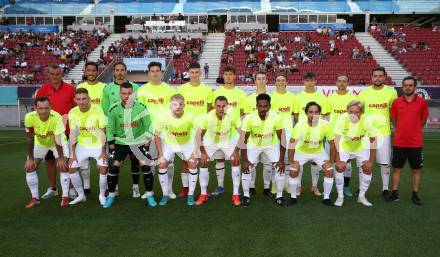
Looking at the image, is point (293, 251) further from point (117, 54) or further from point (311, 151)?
point (117, 54)

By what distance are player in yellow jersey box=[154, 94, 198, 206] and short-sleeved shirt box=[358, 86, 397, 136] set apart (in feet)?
10.0

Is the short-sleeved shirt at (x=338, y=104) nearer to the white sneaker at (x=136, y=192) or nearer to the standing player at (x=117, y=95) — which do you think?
the standing player at (x=117, y=95)

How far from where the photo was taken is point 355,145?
Result: 22.5 feet

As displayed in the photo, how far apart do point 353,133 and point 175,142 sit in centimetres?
294

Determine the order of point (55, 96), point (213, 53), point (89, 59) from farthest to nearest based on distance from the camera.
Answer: point (213, 53) < point (89, 59) < point (55, 96)

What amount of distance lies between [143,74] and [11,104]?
8.98 m

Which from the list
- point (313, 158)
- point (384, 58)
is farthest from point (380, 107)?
point (384, 58)

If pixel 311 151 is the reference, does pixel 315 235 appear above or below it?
below

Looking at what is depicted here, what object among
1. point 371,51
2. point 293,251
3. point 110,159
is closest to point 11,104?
point 110,159

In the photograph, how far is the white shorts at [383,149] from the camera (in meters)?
6.96

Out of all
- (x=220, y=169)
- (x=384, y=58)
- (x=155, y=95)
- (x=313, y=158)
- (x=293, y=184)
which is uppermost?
(x=384, y=58)

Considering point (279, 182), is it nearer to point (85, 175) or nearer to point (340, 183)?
point (340, 183)

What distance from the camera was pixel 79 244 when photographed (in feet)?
16.4

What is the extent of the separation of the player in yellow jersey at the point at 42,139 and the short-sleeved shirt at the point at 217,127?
236 centimetres
